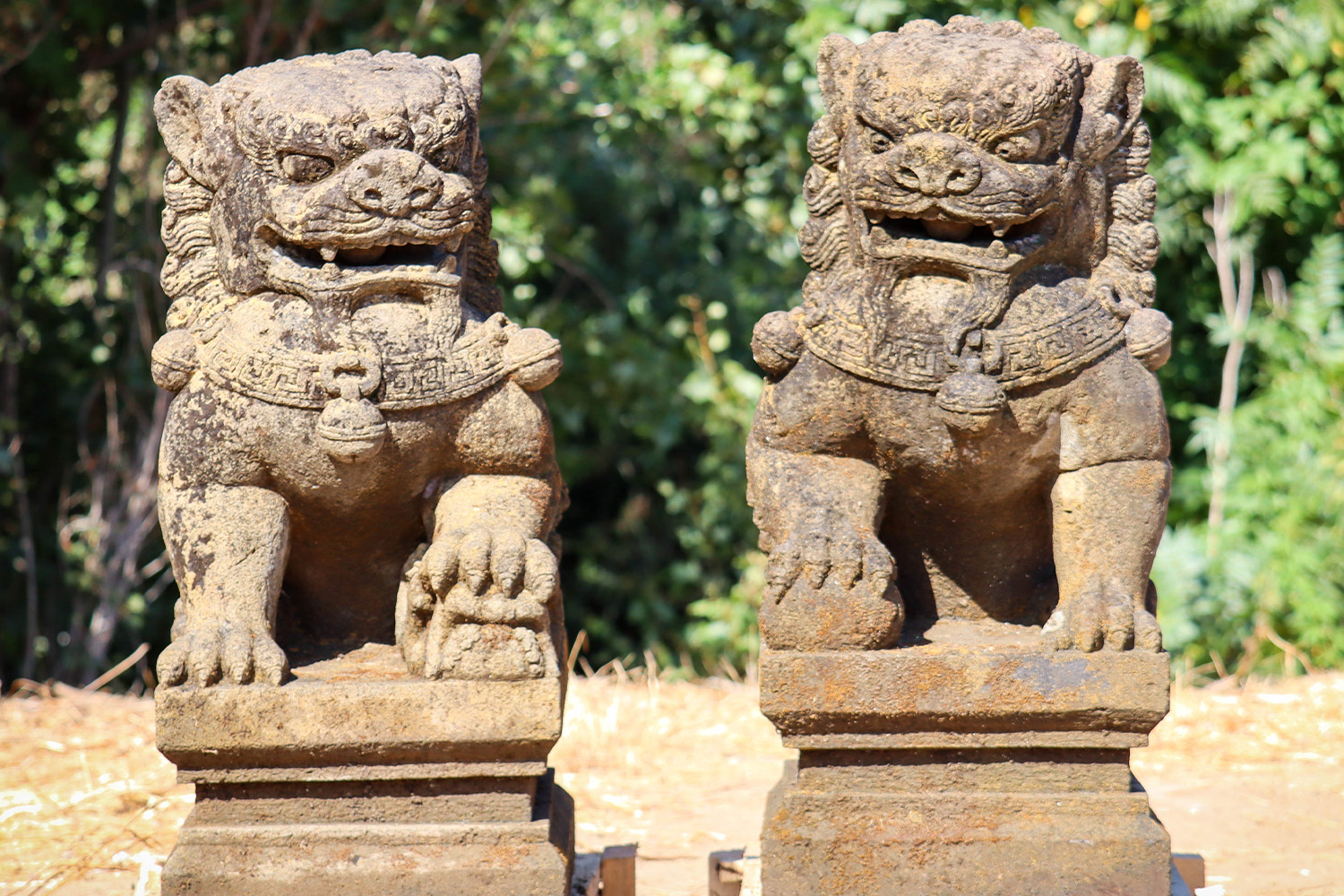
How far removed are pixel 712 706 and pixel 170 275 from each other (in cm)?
265

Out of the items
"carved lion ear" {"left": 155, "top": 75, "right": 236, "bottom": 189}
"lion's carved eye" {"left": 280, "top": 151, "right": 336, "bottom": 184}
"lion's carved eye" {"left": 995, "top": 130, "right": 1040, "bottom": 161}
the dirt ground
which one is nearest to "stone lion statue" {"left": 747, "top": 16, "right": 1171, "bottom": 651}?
"lion's carved eye" {"left": 995, "top": 130, "right": 1040, "bottom": 161}

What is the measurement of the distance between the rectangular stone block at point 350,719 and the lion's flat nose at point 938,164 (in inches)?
41.0

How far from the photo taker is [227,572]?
2.74m

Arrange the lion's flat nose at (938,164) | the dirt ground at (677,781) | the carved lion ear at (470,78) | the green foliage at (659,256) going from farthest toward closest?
the green foliage at (659,256) → the dirt ground at (677,781) → the carved lion ear at (470,78) → the lion's flat nose at (938,164)

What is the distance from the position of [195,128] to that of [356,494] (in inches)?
29.1

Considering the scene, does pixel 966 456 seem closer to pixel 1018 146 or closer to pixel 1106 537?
pixel 1106 537

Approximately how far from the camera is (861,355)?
9.12 ft

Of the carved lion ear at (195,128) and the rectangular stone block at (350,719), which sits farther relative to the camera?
the carved lion ear at (195,128)

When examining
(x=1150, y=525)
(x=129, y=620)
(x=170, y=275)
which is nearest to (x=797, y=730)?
(x=1150, y=525)

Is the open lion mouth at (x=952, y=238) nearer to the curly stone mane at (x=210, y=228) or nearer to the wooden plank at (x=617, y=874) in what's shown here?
the curly stone mane at (x=210, y=228)

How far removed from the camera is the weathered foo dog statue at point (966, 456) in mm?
2703

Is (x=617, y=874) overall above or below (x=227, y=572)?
below

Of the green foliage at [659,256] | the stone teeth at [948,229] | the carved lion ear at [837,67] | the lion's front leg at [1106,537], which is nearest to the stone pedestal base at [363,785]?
the lion's front leg at [1106,537]

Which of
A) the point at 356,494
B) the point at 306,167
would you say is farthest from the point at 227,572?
the point at 306,167
